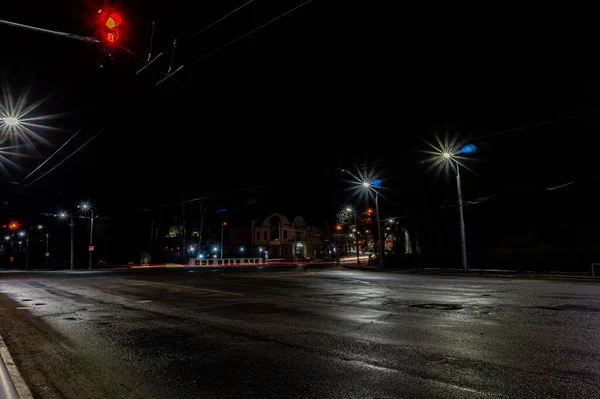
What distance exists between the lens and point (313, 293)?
16047mm

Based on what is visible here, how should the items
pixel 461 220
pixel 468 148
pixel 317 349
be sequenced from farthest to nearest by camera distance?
pixel 468 148 < pixel 461 220 < pixel 317 349

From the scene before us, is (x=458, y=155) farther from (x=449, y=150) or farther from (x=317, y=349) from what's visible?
(x=317, y=349)

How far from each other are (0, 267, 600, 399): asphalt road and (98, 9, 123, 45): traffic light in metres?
5.36

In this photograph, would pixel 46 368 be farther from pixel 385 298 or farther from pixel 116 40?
pixel 385 298

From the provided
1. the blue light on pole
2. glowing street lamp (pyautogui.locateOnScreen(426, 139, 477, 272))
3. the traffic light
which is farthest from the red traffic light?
the blue light on pole

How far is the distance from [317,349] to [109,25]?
6.54 meters

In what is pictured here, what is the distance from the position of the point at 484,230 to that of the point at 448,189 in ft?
17.3

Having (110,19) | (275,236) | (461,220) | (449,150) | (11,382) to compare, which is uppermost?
(449,150)

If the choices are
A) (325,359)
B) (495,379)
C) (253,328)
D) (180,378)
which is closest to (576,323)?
(495,379)

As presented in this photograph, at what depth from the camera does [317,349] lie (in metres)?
6.85

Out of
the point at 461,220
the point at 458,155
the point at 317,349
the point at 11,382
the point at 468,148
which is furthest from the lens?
the point at 458,155

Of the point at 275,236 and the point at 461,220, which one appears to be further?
the point at 275,236

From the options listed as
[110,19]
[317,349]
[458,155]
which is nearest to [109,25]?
[110,19]

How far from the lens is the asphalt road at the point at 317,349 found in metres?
4.97
